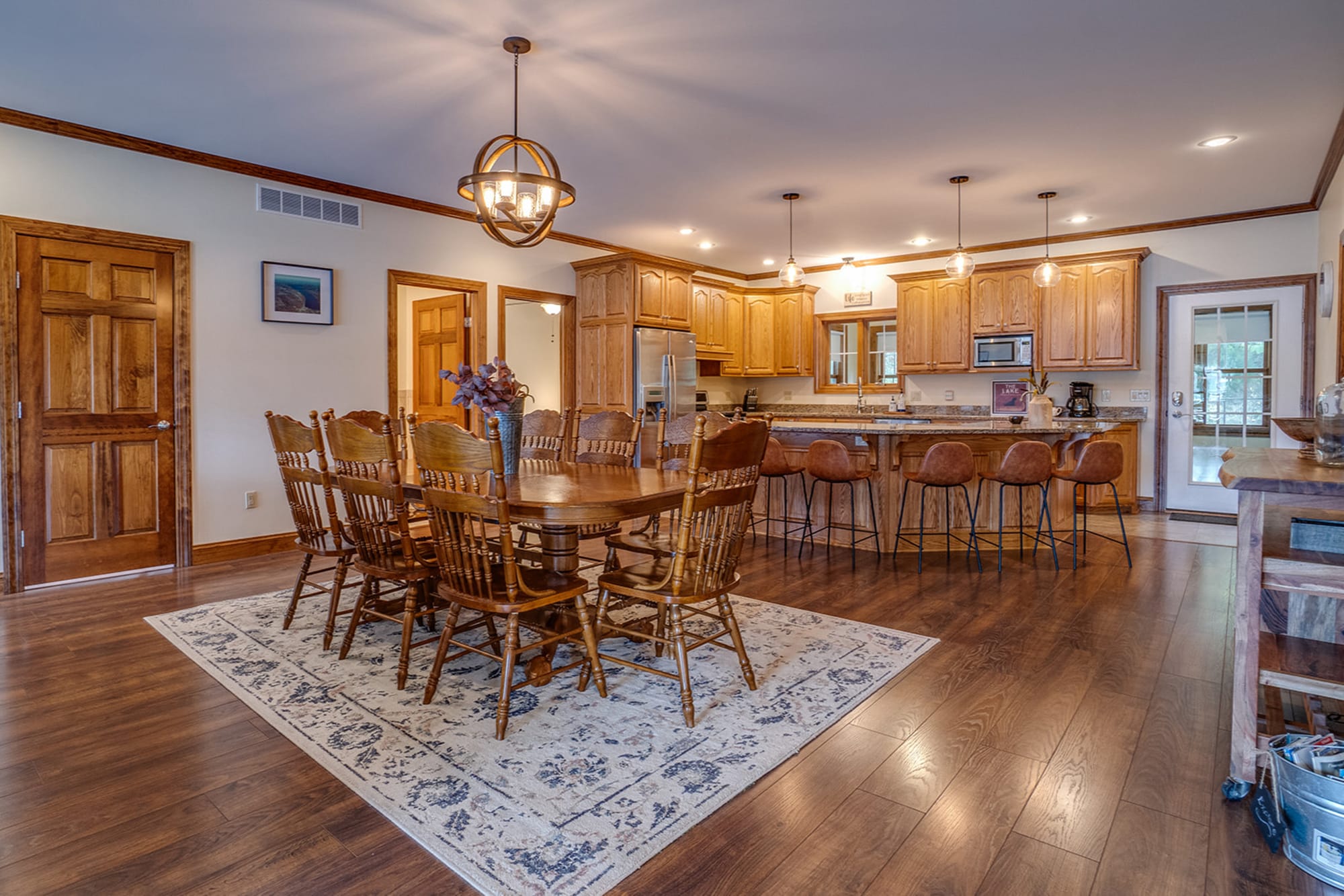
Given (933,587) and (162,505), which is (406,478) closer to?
(162,505)

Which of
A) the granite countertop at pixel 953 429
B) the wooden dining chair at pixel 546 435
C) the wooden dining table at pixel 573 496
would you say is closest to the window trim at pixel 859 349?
the granite countertop at pixel 953 429

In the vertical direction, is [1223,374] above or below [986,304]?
below

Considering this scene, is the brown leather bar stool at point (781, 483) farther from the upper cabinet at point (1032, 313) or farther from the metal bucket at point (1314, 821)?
the metal bucket at point (1314, 821)

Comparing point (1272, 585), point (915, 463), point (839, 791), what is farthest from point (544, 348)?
point (1272, 585)

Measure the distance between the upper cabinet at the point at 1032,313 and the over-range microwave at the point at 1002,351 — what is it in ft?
0.18

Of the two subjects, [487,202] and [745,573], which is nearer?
[487,202]

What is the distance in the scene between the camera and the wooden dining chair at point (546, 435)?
13.2 feet

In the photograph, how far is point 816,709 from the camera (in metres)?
2.49

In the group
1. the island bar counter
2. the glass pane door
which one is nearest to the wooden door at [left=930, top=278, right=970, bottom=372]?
the glass pane door

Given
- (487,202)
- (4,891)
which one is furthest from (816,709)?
(487,202)

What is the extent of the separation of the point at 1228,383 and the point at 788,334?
418cm

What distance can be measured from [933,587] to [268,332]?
452cm

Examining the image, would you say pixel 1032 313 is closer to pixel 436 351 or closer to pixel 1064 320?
pixel 1064 320

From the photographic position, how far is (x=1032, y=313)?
6801mm
